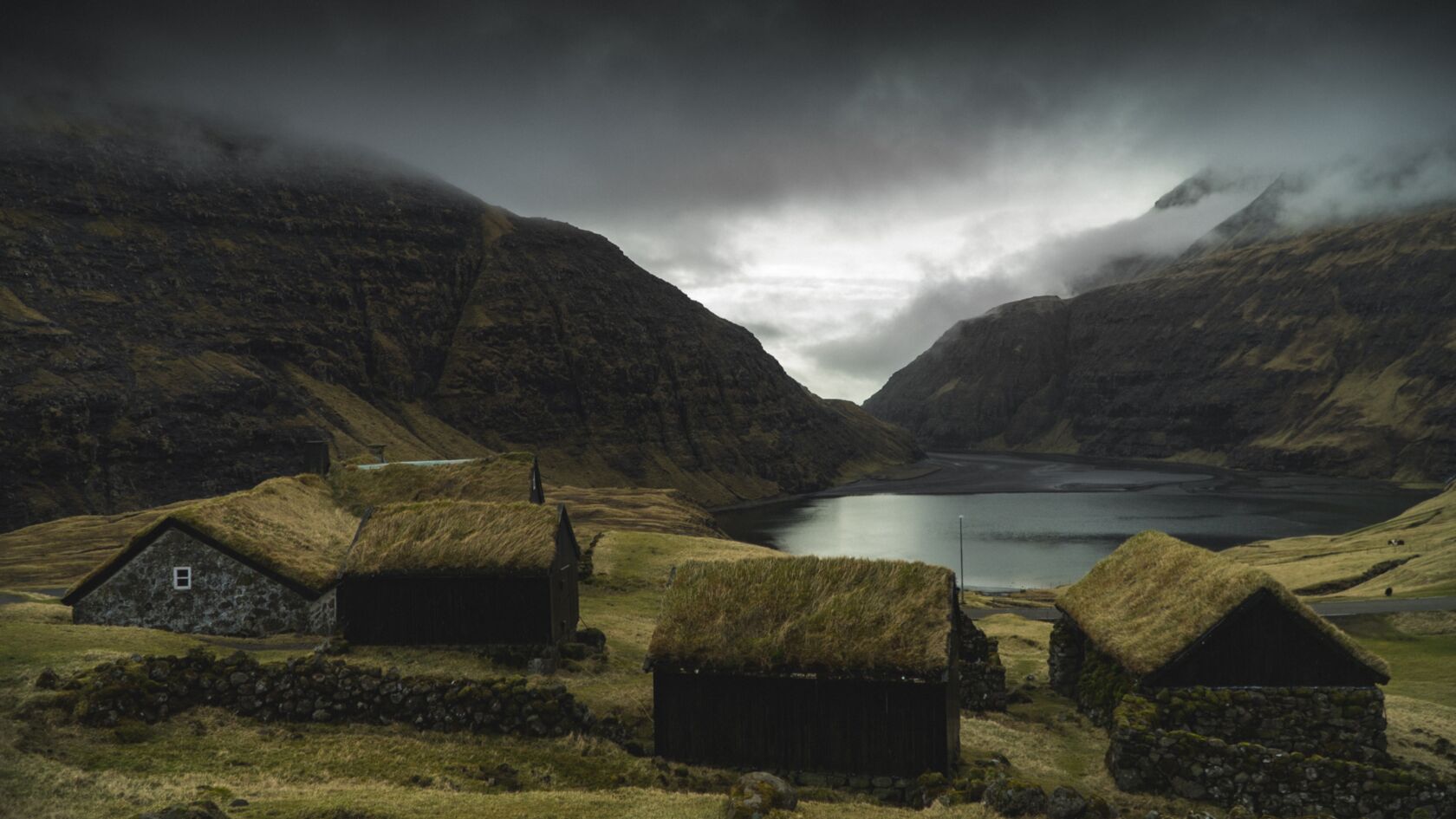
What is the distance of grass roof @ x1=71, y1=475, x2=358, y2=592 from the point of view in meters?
36.2

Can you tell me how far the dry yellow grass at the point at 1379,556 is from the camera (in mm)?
63094

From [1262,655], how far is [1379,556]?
6571 cm

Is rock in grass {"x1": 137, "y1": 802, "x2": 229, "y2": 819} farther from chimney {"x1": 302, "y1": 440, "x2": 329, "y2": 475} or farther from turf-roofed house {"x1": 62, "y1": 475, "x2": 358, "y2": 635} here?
chimney {"x1": 302, "y1": 440, "x2": 329, "y2": 475}

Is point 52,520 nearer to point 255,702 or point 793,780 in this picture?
point 255,702

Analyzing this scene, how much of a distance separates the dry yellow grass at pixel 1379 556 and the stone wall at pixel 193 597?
66.8 m

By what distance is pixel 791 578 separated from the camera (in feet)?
88.7

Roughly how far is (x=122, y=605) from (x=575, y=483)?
163m

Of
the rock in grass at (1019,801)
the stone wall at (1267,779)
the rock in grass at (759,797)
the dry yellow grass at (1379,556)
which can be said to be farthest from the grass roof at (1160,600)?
the dry yellow grass at (1379,556)

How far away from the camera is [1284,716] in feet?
87.1

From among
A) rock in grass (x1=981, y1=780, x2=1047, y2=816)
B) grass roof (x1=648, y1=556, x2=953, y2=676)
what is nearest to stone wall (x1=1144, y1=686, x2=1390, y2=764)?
grass roof (x1=648, y1=556, x2=953, y2=676)

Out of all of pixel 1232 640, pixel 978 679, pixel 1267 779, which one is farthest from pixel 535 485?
pixel 1267 779

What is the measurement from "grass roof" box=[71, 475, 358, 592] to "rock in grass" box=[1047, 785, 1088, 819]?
29.3 m

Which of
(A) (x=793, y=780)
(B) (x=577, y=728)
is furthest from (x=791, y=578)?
(B) (x=577, y=728)

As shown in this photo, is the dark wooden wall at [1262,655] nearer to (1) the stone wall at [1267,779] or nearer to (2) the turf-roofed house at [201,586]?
(1) the stone wall at [1267,779]
